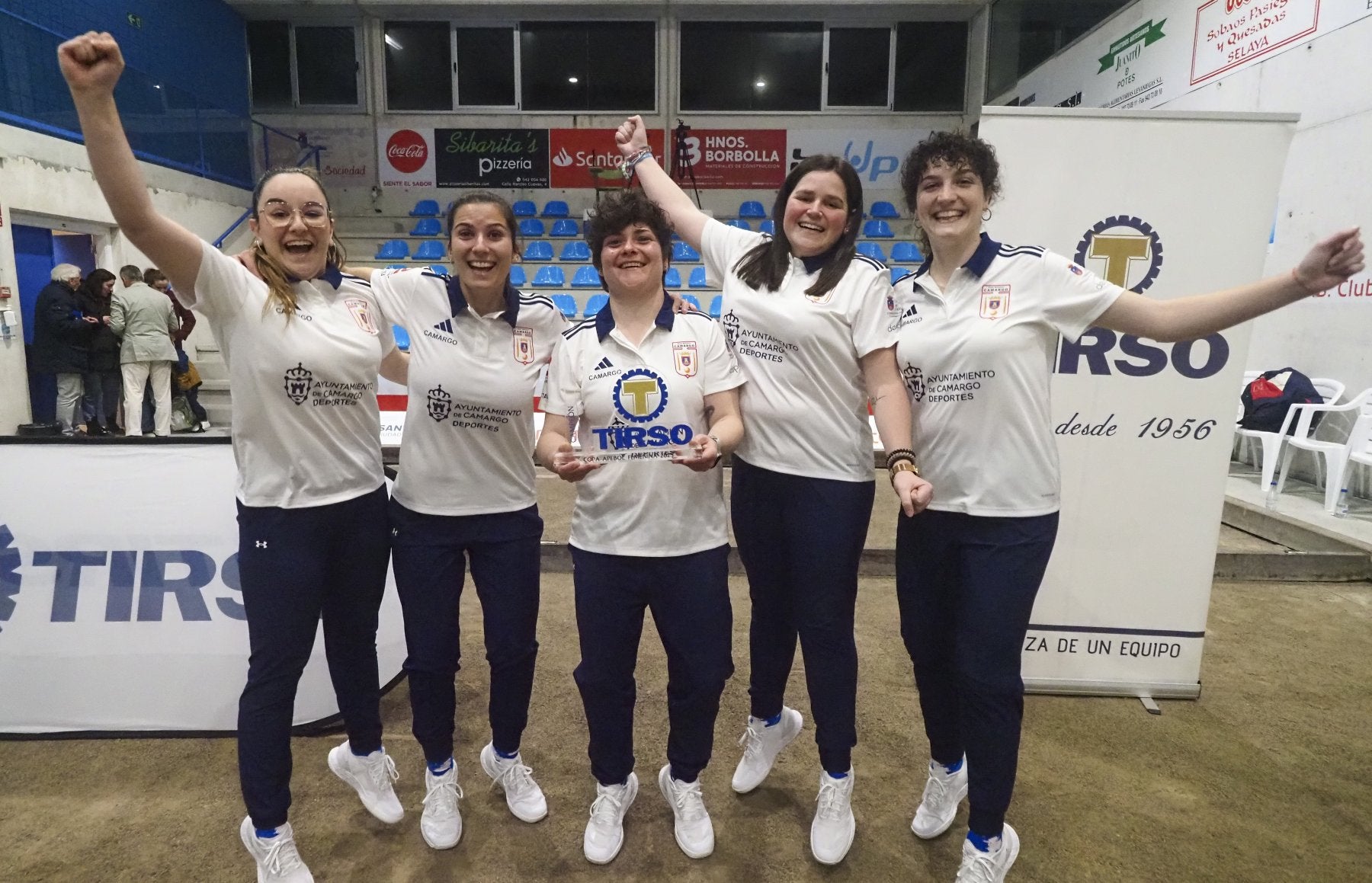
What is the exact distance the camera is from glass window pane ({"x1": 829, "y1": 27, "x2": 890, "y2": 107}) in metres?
10.7

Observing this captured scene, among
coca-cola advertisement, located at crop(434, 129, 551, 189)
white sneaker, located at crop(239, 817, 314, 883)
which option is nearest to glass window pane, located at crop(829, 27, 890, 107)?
coca-cola advertisement, located at crop(434, 129, 551, 189)

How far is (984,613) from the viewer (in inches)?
64.7

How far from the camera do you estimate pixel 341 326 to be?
171 centimetres

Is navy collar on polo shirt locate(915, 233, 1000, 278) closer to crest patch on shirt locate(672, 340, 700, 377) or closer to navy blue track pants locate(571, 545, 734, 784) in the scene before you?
crest patch on shirt locate(672, 340, 700, 377)

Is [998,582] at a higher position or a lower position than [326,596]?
higher

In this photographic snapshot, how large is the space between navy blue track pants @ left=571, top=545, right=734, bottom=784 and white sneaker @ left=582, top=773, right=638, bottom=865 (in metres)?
0.13

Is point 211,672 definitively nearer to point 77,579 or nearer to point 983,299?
point 77,579

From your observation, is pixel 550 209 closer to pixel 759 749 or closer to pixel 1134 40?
pixel 1134 40

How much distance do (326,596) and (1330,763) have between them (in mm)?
3035

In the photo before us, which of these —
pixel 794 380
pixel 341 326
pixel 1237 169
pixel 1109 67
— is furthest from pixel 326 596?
pixel 1109 67

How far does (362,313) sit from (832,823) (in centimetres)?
172

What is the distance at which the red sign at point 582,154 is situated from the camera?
→ 10.8 metres

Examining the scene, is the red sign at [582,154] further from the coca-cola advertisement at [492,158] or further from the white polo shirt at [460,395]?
the white polo shirt at [460,395]

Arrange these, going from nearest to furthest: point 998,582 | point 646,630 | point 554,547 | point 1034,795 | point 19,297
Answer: point 998,582
point 1034,795
point 646,630
point 554,547
point 19,297
